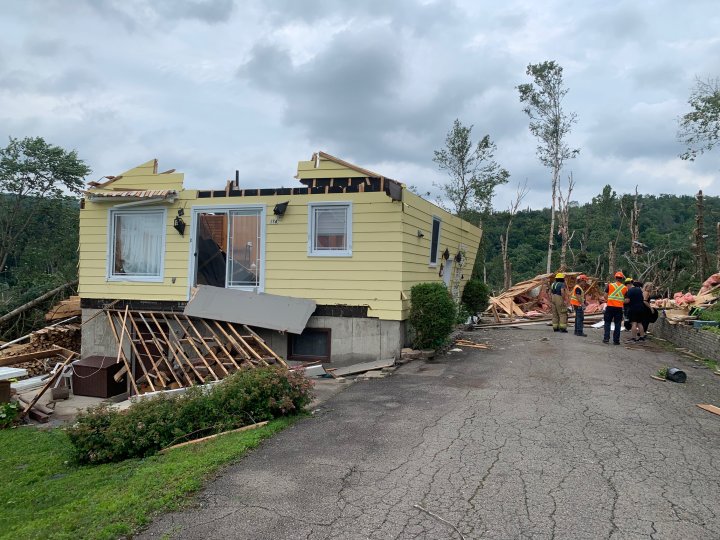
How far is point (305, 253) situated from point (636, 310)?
29.9 ft

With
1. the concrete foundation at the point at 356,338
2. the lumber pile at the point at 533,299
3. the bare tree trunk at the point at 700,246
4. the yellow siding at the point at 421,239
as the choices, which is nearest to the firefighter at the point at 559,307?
the yellow siding at the point at 421,239

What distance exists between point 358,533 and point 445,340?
25.8 ft

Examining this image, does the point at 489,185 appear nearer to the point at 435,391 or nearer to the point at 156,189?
Result: the point at 156,189

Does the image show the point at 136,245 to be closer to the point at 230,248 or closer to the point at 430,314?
the point at 230,248

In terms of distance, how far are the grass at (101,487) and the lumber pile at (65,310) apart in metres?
9.49

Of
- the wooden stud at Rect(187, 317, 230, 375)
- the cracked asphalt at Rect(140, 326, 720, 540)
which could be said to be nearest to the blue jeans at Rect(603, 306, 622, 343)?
the cracked asphalt at Rect(140, 326, 720, 540)

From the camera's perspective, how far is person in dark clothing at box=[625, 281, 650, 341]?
13781 mm

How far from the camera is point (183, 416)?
7.02m

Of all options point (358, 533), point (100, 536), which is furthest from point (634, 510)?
point (100, 536)

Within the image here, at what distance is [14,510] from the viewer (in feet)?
18.5

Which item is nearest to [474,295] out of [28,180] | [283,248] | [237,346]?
[283,248]

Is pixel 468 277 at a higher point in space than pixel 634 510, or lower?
higher

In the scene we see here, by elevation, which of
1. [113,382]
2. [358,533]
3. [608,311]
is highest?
[608,311]

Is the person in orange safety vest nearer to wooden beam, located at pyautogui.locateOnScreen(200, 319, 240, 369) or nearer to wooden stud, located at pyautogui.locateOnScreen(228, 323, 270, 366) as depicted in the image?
wooden stud, located at pyautogui.locateOnScreen(228, 323, 270, 366)
